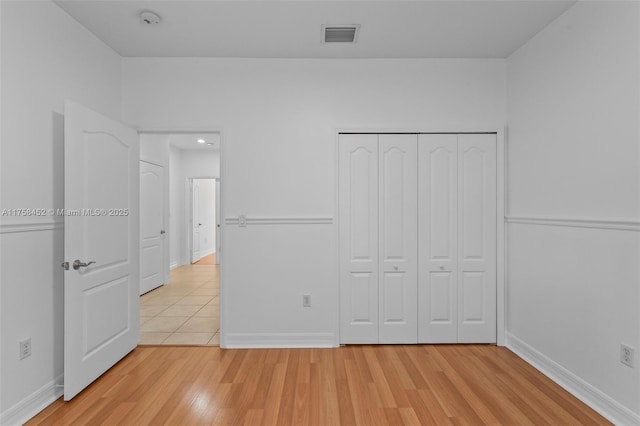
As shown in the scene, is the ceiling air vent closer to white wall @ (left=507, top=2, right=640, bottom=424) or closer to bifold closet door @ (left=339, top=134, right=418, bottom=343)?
bifold closet door @ (left=339, top=134, right=418, bottom=343)

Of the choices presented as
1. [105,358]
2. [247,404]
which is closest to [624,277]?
[247,404]

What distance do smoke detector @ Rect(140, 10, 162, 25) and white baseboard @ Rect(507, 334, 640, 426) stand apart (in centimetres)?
393

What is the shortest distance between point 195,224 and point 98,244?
244 inches

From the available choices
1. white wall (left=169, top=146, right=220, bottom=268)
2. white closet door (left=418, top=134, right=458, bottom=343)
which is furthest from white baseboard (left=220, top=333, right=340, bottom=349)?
white wall (left=169, top=146, right=220, bottom=268)

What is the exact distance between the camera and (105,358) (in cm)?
260

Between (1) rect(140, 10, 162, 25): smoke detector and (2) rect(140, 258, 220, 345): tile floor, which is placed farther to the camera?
(2) rect(140, 258, 220, 345): tile floor

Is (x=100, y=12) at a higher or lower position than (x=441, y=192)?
higher

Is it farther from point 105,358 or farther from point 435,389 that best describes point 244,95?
point 435,389

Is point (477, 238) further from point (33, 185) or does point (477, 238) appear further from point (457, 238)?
point (33, 185)

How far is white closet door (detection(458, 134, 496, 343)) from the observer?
3.13 m

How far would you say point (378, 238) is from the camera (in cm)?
314

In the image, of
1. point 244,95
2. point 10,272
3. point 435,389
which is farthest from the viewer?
point 244,95

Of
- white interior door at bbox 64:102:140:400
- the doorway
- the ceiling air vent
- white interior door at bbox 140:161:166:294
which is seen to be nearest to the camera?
white interior door at bbox 64:102:140:400

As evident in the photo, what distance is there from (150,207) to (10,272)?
3565 millimetres
